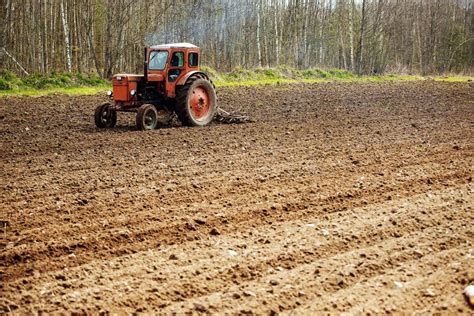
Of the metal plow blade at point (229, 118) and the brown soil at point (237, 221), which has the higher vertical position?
the metal plow blade at point (229, 118)

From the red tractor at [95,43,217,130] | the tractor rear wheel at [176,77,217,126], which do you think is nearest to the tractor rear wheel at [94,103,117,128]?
the red tractor at [95,43,217,130]

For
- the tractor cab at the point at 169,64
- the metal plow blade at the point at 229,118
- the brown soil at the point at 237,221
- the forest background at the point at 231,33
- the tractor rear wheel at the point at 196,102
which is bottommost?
the brown soil at the point at 237,221

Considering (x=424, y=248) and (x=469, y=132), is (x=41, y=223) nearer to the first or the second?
(x=424, y=248)

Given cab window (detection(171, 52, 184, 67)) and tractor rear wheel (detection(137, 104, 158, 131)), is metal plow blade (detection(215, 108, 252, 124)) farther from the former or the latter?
tractor rear wheel (detection(137, 104, 158, 131))

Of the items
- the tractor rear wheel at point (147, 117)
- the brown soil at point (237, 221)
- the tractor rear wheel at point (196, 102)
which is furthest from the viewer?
the tractor rear wheel at point (196, 102)

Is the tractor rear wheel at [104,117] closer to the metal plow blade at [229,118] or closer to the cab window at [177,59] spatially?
the cab window at [177,59]

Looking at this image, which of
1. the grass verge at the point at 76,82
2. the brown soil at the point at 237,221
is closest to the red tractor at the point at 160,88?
the brown soil at the point at 237,221

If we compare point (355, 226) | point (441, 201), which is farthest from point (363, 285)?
point (441, 201)

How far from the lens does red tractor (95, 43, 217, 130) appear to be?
38.7ft

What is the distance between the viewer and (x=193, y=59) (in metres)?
12.5

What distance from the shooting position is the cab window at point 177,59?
1217 centimetres

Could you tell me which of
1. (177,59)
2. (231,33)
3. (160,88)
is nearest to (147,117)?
(160,88)

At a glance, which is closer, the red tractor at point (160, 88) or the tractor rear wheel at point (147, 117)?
the tractor rear wheel at point (147, 117)

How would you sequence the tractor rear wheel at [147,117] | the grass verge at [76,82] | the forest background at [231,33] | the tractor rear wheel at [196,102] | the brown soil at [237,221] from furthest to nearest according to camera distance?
the forest background at [231,33], the grass verge at [76,82], the tractor rear wheel at [196,102], the tractor rear wheel at [147,117], the brown soil at [237,221]
